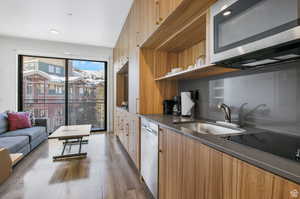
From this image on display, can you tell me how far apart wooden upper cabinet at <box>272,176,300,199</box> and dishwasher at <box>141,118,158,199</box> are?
3.37 ft

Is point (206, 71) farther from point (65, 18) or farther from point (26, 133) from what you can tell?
point (26, 133)

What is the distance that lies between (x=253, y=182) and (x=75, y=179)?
214 centimetres

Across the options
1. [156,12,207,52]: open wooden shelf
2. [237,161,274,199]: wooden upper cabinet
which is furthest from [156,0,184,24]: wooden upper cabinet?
[237,161,274,199]: wooden upper cabinet

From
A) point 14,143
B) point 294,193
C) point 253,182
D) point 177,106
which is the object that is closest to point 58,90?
point 14,143

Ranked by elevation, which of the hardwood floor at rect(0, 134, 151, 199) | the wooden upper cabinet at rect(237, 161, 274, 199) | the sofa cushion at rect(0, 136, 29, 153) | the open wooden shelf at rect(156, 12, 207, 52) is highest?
the open wooden shelf at rect(156, 12, 207, 52)

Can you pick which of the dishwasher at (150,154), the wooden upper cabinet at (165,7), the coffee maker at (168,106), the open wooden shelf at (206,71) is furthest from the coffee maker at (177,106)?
the wooden upper cabinet at (165,7)

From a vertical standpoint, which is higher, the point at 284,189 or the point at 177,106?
the point at 177,106

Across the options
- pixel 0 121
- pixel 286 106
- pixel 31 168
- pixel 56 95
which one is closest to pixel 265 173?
pixel 286 106

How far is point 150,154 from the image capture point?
163cm

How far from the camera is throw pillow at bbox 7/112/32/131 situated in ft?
10.3

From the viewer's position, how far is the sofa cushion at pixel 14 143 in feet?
7.24

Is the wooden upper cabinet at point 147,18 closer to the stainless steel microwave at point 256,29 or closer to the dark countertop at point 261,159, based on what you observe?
the stainless steel microwave at point 256,29

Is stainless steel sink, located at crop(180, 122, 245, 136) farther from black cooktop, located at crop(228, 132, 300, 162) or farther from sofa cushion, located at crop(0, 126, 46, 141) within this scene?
sofa cushion, located at crop(0, 126, 46, 141)

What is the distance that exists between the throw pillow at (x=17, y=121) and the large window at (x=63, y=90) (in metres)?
1.01
